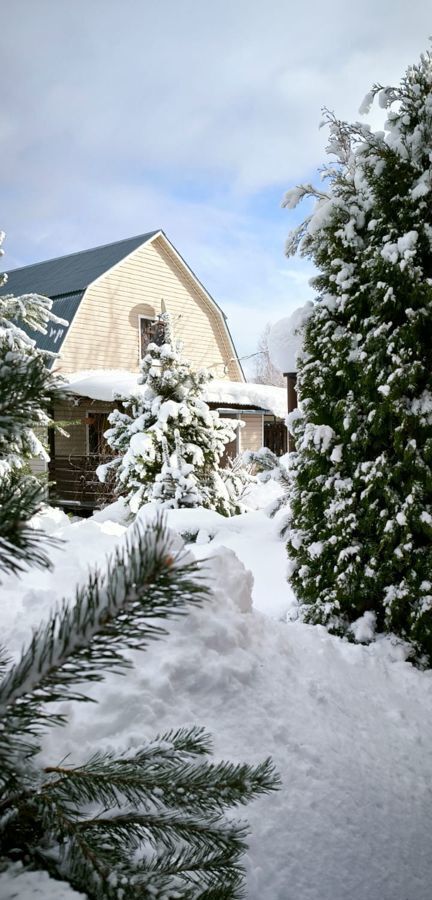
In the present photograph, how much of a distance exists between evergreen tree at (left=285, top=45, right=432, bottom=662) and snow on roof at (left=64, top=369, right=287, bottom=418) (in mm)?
10492

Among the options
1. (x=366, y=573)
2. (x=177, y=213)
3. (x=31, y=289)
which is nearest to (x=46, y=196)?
(x=31, y=289)

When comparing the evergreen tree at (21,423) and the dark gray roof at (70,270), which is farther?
the dark gray roof at (70,270)

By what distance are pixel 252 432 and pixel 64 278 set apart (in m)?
8.98

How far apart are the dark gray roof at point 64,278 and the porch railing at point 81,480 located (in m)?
3.42

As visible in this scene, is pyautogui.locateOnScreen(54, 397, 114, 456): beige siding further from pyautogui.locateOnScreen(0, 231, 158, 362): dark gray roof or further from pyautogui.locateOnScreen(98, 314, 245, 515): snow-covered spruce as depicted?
pyautogui.locateOnScreen(98, 314, 245, 515): snow-covered spruce

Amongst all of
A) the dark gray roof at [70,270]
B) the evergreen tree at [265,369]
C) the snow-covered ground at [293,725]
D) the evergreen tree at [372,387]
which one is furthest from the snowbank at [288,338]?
the evergreen tree at [265,369]

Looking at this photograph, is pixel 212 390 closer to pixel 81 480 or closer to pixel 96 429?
pixel 96 429

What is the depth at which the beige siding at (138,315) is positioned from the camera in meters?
19.0

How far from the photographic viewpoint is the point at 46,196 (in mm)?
19016

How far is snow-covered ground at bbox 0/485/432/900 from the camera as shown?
2.31 metres

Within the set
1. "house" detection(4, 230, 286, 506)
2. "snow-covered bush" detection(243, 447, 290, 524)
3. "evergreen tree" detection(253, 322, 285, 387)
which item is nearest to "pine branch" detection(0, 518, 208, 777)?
"snow-covered bush" detection(243, 447, 290, 524)

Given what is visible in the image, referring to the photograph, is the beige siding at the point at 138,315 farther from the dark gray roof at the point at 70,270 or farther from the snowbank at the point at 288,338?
the snowbank at the point at 288,338

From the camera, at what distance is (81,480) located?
16.4m

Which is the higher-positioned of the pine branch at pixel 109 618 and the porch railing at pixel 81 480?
the pine branch at pixel 109 618
